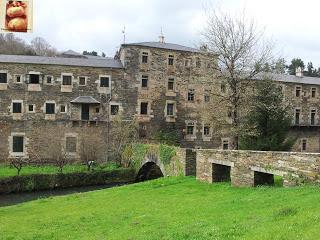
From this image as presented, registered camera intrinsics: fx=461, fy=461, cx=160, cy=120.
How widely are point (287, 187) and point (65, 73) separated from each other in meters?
31.5

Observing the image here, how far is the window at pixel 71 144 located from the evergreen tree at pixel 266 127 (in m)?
20.2

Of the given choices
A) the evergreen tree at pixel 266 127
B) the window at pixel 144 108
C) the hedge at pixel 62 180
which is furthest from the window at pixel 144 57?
the evergreen tree at pixel 266 127

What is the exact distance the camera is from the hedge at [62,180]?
3397 cm

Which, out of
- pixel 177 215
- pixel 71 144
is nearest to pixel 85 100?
pixel 71 144

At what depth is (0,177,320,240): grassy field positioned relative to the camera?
1009 centimetres

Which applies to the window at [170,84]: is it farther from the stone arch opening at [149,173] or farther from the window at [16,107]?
the window at [16,107]

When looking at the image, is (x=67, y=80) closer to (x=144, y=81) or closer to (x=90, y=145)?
(x=90, y=145)

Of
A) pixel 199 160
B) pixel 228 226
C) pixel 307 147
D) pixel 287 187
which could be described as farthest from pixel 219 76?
pixel 307 147

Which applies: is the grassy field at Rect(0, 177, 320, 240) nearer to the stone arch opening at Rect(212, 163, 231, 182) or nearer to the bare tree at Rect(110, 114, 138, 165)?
the stone arch opening at Rect(212, 163, 231, 182)

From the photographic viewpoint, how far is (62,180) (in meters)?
36.0

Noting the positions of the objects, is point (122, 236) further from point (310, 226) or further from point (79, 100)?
point (79, 100)

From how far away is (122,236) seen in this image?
12.1 m

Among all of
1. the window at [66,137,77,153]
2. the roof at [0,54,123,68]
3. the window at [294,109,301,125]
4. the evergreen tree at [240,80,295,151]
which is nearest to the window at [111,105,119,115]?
the roof at [0,54,123,68]

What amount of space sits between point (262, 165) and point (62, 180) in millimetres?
22235
